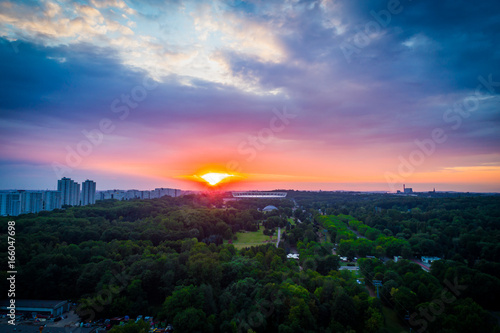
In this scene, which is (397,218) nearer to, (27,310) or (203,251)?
(203,251)

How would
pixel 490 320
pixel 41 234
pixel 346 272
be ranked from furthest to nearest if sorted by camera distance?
1. pixel 41 234
2. pixel 346 272
3. pixel 490 320

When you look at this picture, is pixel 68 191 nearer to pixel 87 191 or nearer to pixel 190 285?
pixel 87 191

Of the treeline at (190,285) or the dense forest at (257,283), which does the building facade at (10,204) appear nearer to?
the dense forest at (257,283)

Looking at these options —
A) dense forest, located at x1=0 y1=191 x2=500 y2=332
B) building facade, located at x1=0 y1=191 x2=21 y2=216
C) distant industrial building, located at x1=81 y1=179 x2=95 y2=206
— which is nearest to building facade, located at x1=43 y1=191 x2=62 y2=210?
building facade, located at x1=0 y1=191 x2=21 y2=216

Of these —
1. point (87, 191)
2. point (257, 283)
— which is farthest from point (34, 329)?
point (87, 191)

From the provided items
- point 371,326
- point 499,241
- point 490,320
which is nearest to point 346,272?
point 371,326

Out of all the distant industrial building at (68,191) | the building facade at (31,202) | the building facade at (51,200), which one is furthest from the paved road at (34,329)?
the distant industrial building at (68,191)

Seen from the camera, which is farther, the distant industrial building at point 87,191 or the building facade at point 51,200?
the distant industrial building at point 87,191
